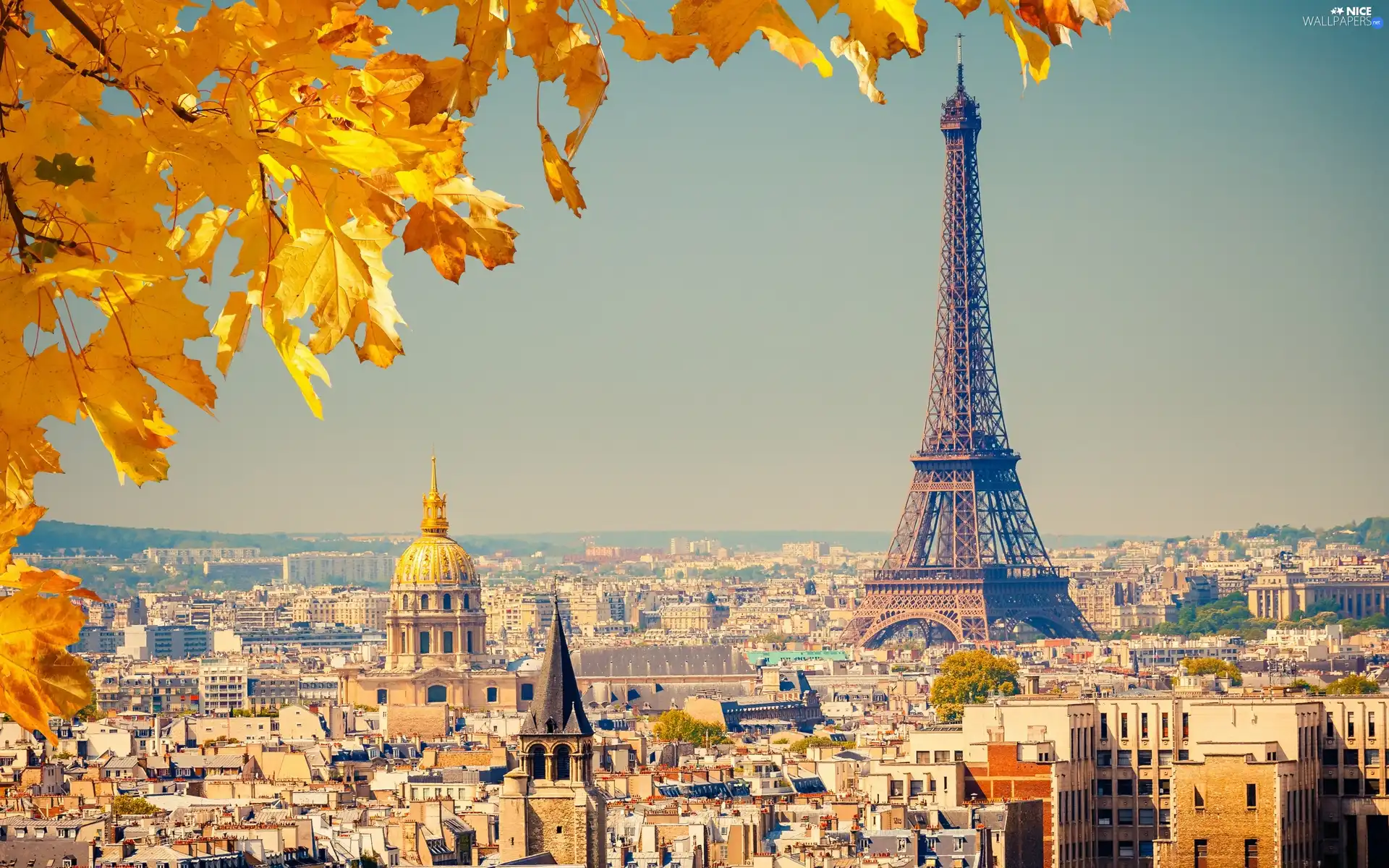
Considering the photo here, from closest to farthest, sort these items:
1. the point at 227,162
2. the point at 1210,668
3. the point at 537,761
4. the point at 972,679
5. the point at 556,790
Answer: the point at 227,162, the point at 556,790, the point at 537,761, the point at 1210,668, the point at 972,679

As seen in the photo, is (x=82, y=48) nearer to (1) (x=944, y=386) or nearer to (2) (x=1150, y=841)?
(2) (x=1150, y=841)

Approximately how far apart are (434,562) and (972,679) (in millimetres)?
27878

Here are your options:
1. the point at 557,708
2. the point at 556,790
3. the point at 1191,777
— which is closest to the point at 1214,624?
the point at 557,708

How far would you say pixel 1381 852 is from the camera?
43656 mm

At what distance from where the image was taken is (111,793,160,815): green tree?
64.9 metres

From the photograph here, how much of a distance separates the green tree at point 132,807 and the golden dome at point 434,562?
197ft

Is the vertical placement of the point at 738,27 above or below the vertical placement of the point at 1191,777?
above

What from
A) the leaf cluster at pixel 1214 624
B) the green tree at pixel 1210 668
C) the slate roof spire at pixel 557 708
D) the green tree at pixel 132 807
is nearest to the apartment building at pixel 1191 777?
the slate roof spire at pixel 557 708

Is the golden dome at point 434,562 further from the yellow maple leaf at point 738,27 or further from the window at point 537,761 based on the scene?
the yellow maple leaf at point 738,27

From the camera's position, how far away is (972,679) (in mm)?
112125

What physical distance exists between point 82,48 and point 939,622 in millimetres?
149975

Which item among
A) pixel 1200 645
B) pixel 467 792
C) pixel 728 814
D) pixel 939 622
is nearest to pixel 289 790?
pixel 467 792

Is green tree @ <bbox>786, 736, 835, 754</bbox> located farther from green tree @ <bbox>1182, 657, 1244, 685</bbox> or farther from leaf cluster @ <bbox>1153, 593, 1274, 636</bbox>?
leaf cluster @ <bbox>1153, 593, 1274, 636</bbox>

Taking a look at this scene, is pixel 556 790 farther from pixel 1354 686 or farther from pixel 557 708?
pixel 1354 686
